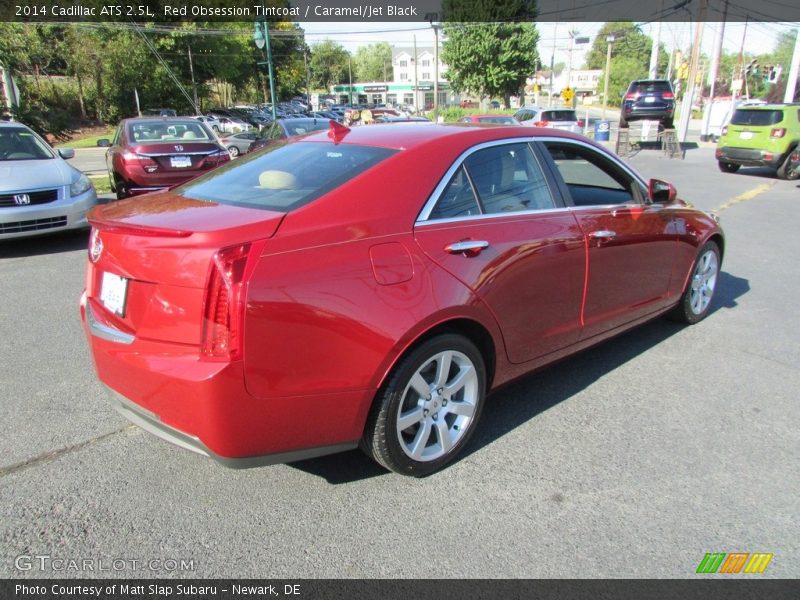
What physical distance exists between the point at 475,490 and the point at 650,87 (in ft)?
84.7

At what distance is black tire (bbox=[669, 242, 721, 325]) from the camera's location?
4.79m

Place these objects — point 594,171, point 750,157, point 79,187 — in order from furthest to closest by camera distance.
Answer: point 750,157, point 79,187, point 594,171

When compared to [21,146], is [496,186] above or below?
above

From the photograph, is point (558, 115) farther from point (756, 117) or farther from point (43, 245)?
point (43, 245)

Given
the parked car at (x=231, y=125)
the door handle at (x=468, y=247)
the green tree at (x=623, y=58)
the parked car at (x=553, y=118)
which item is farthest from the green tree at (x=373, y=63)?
the door handle at (x=468, y=247)

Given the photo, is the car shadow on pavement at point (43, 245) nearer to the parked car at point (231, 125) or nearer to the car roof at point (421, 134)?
the car roof at point (421, 134)

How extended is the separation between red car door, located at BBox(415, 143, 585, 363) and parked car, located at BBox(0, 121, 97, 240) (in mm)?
5881

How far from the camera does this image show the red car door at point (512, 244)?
9.28ft

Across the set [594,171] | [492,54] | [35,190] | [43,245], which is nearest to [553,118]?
[43,245]

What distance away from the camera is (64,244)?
7828mm

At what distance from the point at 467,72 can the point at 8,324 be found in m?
50.3

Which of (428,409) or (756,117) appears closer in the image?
(428,409)

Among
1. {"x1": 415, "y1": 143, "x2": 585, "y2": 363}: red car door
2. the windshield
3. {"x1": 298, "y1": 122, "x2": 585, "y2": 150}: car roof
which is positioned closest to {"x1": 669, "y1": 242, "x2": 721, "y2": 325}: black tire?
{"x1": 415, "y1": 143, "x2": 585, "y2": 363}: red car door

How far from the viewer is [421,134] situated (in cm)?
318
